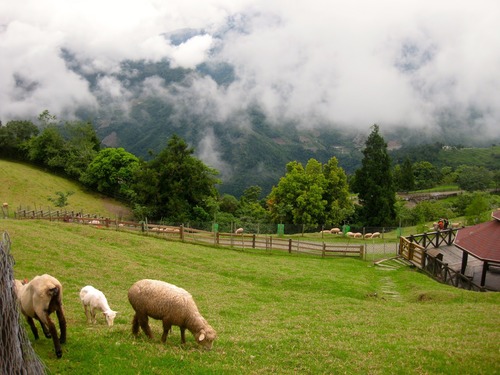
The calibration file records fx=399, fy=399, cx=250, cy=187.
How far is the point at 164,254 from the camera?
30172 mm

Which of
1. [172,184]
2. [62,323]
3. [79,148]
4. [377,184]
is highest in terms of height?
[79,148]

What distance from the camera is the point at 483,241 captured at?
89.3 feet

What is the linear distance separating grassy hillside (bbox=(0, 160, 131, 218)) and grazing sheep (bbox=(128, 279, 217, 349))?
5311cm

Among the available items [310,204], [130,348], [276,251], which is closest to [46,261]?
[130,348]

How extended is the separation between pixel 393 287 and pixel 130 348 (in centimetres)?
2126

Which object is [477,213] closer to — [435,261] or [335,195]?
[335,195]

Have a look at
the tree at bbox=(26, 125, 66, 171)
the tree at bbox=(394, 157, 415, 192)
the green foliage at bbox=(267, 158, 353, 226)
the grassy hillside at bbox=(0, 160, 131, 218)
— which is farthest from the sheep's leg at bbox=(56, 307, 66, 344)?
the tree at bbox=(394, 157, 415, 192)

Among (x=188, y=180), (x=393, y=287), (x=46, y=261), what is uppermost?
(x=188, y=180)

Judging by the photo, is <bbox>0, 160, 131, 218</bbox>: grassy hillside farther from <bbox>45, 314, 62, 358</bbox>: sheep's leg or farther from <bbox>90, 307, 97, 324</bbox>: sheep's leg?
<bbox>45, 314, 62, 358</bbox>: sheep's leg

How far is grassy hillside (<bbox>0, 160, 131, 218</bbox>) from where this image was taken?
2451 inches

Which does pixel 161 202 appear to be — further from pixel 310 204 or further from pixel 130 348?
pixel 130 348

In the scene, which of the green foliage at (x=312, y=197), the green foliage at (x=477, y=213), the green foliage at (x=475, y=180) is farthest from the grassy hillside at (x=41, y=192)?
the green foliage at (x=475, y=180)

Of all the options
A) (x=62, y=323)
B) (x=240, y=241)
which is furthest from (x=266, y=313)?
(x=240, y=241)

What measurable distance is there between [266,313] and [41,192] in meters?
60.3
